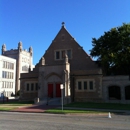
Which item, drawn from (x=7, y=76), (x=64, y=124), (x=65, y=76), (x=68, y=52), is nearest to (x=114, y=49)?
(x=68, y=52)

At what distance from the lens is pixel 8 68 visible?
258ft

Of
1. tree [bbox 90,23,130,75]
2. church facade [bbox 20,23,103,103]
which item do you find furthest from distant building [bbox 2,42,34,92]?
tree [bbox 90,23,130,75]

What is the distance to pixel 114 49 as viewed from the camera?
3372cm

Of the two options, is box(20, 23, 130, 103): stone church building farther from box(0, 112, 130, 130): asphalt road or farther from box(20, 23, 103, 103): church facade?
box(0, 112, 130, 130): asphalt road

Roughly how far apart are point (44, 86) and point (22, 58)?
212 feet

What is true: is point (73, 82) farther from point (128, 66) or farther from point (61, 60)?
point (128, 66)

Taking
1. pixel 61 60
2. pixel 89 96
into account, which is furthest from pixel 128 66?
pixel 61 60

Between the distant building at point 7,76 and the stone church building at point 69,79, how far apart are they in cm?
3890

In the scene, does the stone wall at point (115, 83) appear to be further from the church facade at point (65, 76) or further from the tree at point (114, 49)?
the tree at point (114, 49)

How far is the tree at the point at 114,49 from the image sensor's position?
105ft

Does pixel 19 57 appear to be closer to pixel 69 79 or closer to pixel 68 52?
pixel 68 52

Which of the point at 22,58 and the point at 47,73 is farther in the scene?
the point at 22,58

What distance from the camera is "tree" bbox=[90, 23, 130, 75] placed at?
31875mm

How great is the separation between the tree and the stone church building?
2.44m
